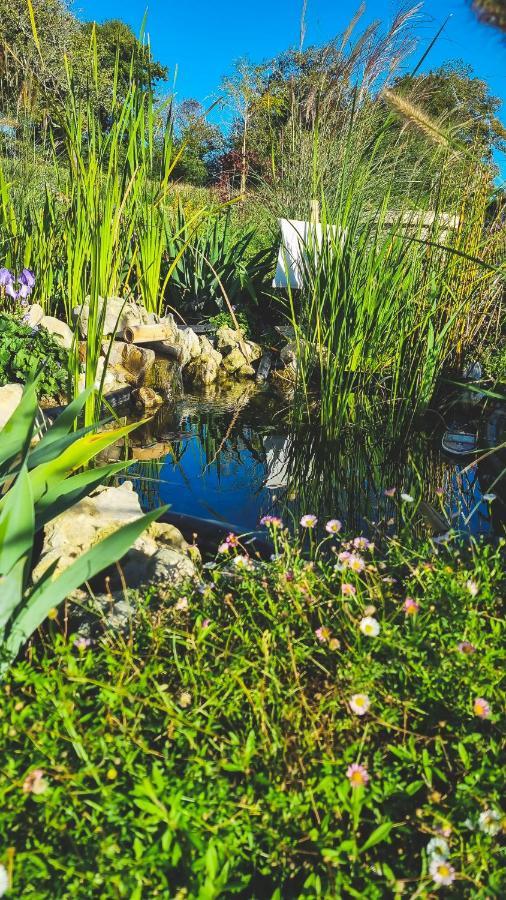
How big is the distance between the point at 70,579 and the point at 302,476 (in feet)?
7.07

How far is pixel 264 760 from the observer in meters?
1.10

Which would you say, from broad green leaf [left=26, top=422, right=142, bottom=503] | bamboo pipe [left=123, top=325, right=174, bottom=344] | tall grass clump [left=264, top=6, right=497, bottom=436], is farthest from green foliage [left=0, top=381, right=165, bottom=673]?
bamboo pipe [left=123, top=325, right=174, bottom=344]

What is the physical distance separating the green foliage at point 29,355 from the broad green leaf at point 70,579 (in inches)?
105

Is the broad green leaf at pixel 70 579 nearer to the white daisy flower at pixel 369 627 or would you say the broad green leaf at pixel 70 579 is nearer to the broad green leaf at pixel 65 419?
the white daisy flower at pixel 369 627

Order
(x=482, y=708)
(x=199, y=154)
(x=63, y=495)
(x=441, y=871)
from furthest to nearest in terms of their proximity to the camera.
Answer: (x=199, y=154)
(x=63, y=495)
(x=482, y=708)
(x=441, y=871)

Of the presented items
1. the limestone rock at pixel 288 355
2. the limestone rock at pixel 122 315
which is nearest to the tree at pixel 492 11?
the limestone rock at pixel 122 315

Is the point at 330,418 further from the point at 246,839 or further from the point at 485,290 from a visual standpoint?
the point at 246,839

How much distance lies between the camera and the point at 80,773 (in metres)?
0.99

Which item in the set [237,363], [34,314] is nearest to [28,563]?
[34,314]

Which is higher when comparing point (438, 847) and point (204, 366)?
point (438, 847)

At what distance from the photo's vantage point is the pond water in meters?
2.75

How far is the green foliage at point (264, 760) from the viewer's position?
936 millimetres

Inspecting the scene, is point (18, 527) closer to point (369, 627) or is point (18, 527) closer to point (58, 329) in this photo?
point (369, 627)

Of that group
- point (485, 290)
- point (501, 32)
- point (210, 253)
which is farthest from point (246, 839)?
point (210, 253)
